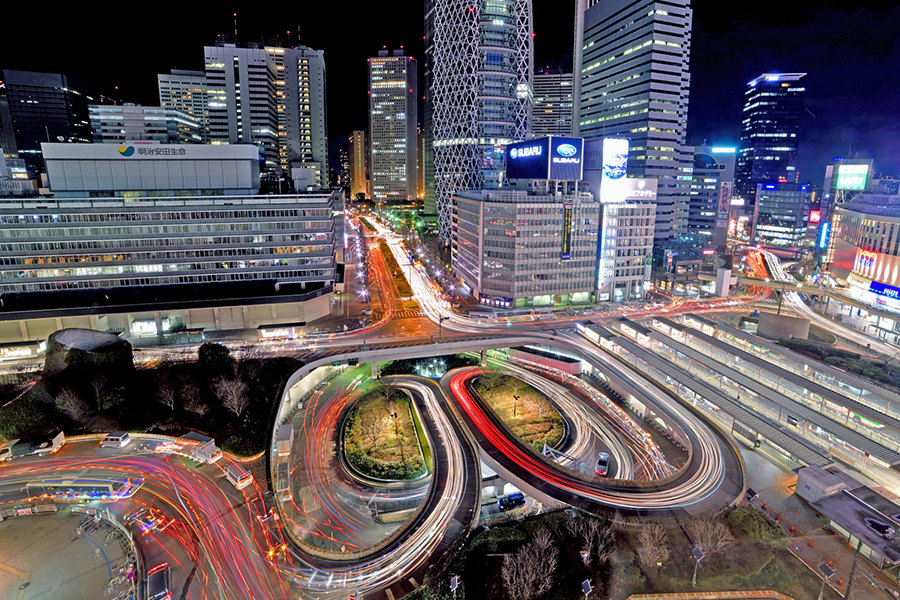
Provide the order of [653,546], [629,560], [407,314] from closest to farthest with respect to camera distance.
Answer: [629,560] → [653,546] → [407,314]

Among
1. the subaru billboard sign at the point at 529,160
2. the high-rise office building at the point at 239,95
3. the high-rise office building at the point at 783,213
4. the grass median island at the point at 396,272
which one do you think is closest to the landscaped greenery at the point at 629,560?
the subaru billboard sign at the point at 529,160

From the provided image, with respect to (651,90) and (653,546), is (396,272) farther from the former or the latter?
(653,546)

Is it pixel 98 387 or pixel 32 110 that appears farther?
pixel 32 110

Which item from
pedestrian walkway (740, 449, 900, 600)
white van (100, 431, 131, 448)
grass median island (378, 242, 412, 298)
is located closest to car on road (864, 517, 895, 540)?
pedestrian walkway (740, 449, 900, 600)

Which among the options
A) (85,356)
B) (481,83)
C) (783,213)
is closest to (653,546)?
(85,356)

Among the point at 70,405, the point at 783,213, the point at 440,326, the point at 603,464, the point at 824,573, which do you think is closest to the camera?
the point at 824,573

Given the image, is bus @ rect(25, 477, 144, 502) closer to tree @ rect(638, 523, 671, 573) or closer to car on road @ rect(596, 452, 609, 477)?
tree @ rect(638, 523, 671, 573)

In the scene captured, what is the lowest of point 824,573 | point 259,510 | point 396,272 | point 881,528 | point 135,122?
point 259,510
